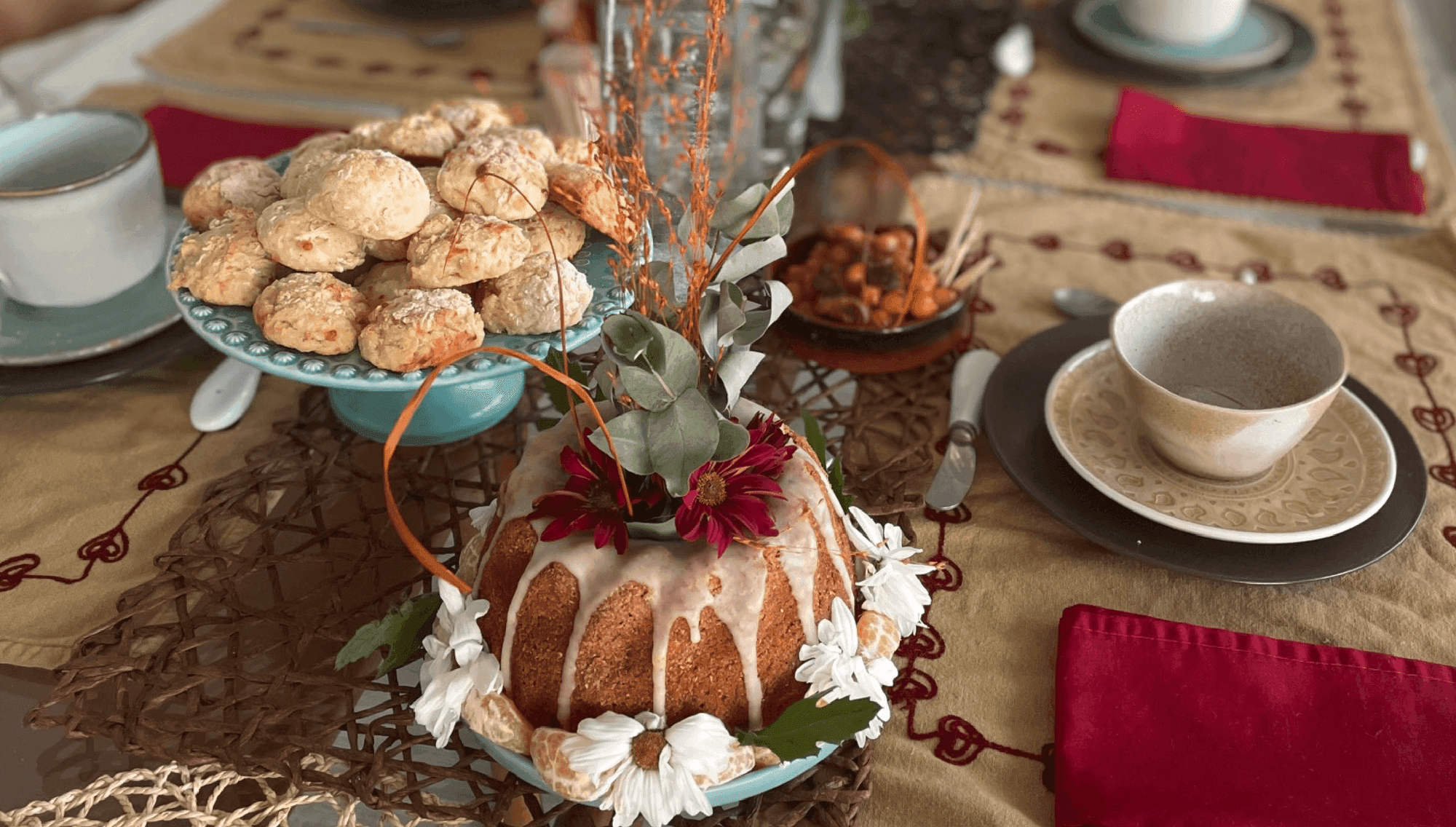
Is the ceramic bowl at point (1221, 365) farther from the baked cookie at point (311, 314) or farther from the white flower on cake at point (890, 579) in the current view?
the baked cookie at point (311, 314)

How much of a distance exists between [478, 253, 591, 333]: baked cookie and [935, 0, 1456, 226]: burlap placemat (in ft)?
2.17

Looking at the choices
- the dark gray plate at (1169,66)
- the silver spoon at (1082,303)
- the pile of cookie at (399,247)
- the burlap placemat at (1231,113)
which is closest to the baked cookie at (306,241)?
the pile of cookie at (399,247)

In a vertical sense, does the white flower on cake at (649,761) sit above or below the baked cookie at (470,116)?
below

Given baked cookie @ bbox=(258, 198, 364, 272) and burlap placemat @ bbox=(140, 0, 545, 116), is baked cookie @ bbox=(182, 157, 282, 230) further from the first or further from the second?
burlap placemat @ bbox=(140, 0, 545, 116)

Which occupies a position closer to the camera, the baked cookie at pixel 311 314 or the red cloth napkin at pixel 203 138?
the baked cookie at pixel 311 314

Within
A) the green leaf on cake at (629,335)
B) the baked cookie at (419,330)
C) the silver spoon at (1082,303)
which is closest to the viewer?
the green leaf on cake at (629,335)

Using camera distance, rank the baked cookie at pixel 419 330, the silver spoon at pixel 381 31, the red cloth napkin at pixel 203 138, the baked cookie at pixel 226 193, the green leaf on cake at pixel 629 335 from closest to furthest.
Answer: the green leaf on cake at pixel 629 335 < the baked cookie at pixel 419 330 < the baked cookie at pixel 226 193 < the red cloth napkin at pixel 203 138 < the silver spoon at pixel 381 31

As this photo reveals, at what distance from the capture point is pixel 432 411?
76 cm

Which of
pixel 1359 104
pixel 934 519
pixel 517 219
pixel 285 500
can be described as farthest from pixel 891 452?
pixel 1359 104

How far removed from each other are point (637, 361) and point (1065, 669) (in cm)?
33

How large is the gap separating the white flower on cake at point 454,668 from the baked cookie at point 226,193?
36 centimetres

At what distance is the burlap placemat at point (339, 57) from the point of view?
127 centimetres

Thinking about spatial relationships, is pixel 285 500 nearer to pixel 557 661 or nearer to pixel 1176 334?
pixel 557 661

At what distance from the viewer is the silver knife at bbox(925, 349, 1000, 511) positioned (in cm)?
73
